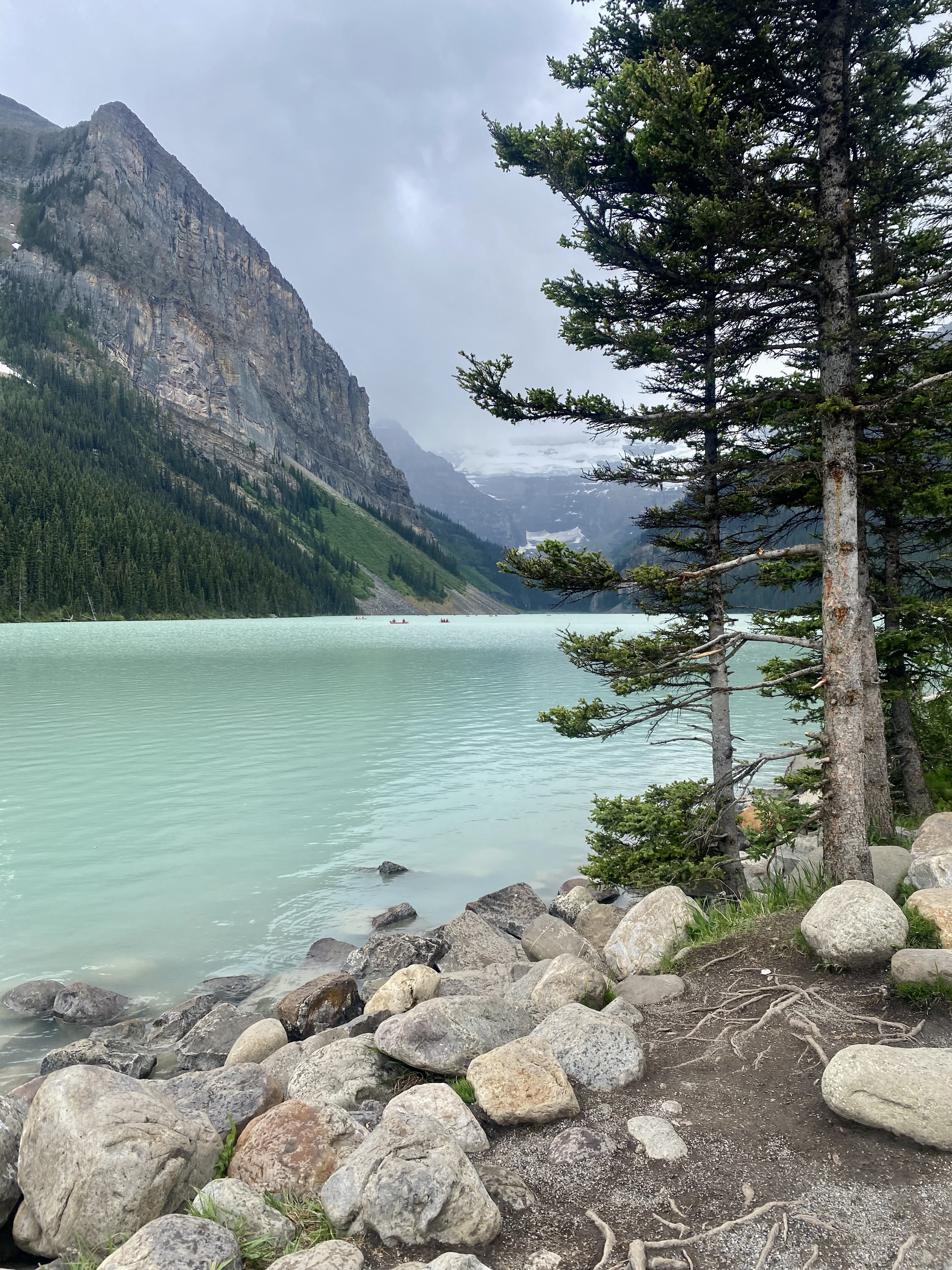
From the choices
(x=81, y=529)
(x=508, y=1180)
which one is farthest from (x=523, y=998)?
(x=81, y=529)

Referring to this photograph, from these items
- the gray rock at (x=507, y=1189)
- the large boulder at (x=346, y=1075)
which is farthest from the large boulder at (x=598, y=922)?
the gray rock at (x=507, y=1189)

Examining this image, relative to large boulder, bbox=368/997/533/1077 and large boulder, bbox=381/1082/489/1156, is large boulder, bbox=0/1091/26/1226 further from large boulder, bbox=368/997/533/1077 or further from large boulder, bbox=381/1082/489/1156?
large boulder, bbox=368/997/533/1077

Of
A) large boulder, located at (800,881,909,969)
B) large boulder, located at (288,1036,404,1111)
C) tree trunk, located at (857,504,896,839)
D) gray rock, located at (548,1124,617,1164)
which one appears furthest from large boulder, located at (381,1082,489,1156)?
tree trunk, located at (857,504,896,839)

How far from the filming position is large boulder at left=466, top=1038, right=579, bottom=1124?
5.77 m

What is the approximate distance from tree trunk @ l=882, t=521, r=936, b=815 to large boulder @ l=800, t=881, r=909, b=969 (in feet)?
23.9

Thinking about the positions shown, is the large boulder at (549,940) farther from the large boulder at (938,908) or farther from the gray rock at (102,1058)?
the gray rock at (102,1058)

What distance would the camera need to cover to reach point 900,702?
15.1 metres

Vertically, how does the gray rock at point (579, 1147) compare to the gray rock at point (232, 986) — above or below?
above

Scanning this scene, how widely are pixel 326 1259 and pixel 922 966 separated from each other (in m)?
5.82

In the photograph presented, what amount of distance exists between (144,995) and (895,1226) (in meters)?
12.1

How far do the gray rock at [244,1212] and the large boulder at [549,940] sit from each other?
7.19 metres

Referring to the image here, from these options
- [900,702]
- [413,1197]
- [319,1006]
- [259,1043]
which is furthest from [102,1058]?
[900,702]

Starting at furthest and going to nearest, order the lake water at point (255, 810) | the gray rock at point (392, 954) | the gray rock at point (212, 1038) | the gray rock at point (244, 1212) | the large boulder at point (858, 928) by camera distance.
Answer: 1. the lake water at point (255, 810)
2. the gray rock at point (392, 954)
3. the gray rock at point (212, 1038)
4. the large boulder at point (858, 928)
5. the gray rock at point (244, 1212)

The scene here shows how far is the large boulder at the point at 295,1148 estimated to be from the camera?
5.12 metres
